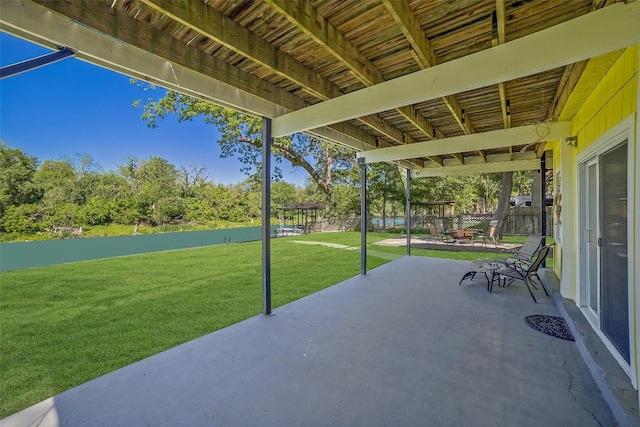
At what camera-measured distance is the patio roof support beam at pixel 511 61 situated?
191 cm

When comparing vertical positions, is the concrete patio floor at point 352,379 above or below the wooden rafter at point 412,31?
below

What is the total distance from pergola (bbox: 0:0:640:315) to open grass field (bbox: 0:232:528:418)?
4.41 feet

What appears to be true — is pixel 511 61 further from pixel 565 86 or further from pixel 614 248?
pixel 614 248

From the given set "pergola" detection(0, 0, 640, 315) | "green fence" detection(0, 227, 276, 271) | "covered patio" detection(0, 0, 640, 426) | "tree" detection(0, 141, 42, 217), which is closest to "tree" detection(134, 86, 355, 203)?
"green fence" detection(0, 227, 276, 271)

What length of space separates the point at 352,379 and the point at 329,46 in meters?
2.73

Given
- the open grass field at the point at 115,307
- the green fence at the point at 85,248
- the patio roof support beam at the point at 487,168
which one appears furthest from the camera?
the green fence at the point at 85,248

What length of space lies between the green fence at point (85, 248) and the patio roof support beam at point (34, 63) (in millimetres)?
8934

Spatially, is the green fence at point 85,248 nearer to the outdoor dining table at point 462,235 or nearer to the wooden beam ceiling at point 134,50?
the wooden beam ceiling at point 134,50

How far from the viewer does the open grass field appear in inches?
107

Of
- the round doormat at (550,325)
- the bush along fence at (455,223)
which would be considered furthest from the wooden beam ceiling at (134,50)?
the bush along fence at (455,223)

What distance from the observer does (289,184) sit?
1432 inches

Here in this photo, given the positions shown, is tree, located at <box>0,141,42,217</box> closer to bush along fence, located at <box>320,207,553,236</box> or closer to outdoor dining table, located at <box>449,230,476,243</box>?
bush along fence, located at <box>320,207,553,236</box>

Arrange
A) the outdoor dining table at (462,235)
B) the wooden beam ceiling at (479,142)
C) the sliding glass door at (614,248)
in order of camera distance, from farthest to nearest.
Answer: the outdoor dining table at (462,235)
the wooden beam ceiling at (479,142)
the sliding glass door at (614,248)

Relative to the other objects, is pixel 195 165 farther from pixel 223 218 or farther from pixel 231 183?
pixel 223 218
